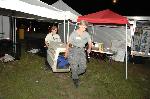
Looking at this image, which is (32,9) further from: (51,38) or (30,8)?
(51,38)

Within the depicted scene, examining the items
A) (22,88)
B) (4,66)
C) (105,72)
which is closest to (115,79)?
(105,72)

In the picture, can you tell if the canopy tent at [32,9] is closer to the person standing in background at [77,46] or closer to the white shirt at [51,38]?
the white shirt at [51,38]

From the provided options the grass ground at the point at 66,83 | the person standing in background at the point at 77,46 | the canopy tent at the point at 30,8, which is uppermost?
the canopy tent at the point at 30,8

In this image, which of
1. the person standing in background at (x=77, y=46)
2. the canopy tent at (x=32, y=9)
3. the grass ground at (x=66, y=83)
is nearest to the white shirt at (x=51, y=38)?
the canopy tent at (x=32, y=9)

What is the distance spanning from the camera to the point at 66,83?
376 inches

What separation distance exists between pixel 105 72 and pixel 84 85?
261 cm

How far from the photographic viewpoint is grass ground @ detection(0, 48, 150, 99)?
8172 mm

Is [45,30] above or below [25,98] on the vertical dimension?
above

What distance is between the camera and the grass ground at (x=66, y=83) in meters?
8.17

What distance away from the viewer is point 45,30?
134ft

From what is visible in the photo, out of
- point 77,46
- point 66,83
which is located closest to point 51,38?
point 66,83

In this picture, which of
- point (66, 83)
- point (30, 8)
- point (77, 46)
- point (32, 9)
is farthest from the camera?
point (66, 83)

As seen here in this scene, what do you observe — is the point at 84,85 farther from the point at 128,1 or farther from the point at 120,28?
the point at 128,1

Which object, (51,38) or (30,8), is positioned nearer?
(30,8)
